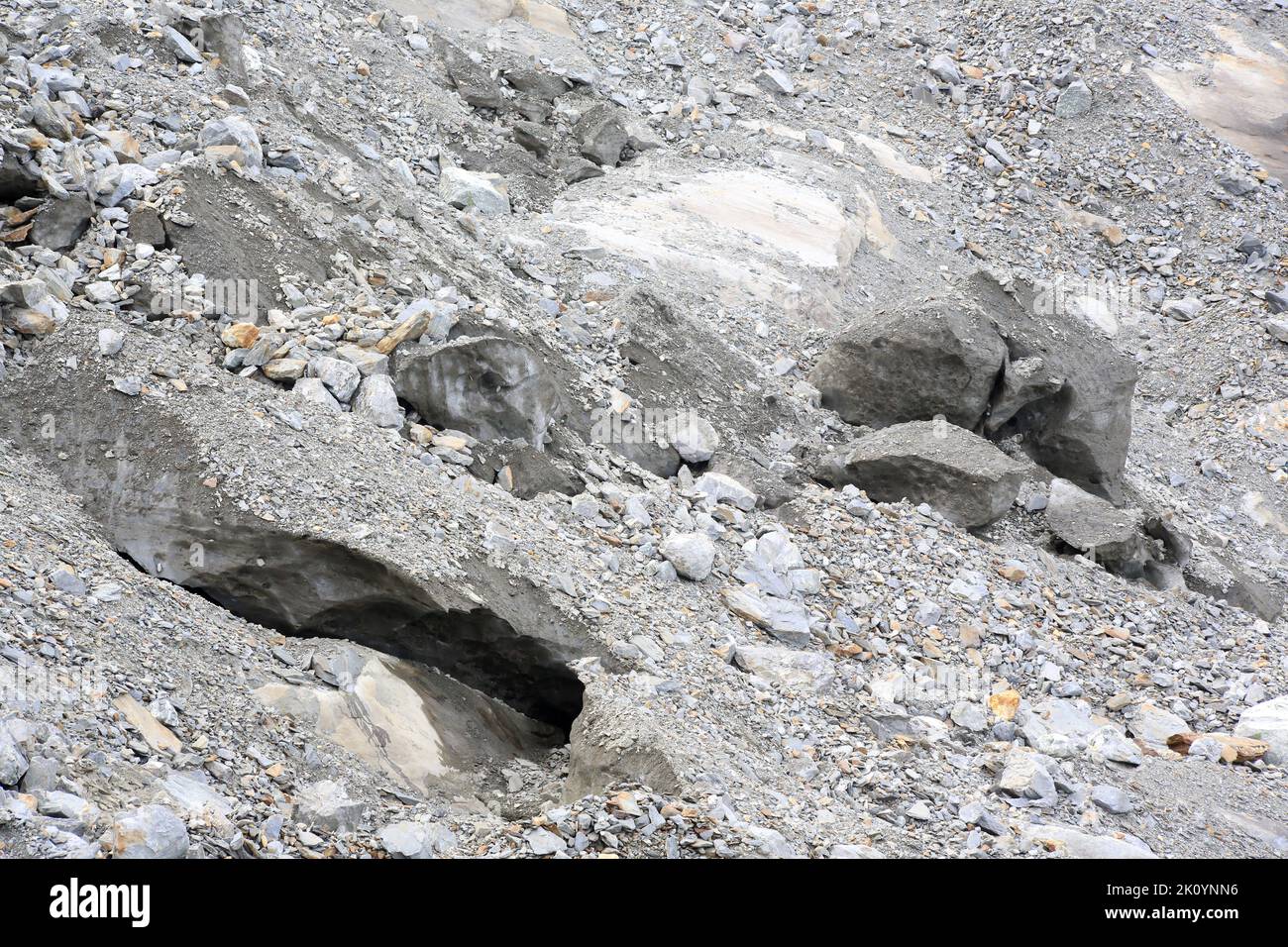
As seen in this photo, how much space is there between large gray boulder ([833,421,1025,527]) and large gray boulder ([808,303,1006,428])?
534 mm

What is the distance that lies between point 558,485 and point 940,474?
269 centimetres

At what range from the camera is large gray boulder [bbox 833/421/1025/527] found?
771 cm

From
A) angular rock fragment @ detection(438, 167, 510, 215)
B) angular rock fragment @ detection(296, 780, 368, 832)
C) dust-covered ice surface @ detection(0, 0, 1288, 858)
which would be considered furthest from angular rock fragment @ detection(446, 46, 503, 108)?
angular rock fragment @ detection(296, 780, 368, 832)

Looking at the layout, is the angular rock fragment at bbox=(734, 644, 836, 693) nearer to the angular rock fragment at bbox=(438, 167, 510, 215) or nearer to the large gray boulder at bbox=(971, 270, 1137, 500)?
the large gray boulder at bbox=(971, 270, 1137, 500)

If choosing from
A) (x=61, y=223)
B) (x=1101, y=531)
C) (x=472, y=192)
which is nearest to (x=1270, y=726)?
(x=1101, y=531)

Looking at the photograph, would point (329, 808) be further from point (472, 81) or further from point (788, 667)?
point (472, 81)

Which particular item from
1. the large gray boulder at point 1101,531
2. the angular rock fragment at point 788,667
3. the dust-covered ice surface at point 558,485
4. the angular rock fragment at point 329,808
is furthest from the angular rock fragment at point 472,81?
the angular rock fragment at point 329,808

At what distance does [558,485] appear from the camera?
6633 mm

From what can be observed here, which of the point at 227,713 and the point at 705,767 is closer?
the point at 227,713

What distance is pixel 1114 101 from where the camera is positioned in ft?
43.3

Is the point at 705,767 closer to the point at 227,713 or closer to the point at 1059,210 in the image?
the point at 227,713

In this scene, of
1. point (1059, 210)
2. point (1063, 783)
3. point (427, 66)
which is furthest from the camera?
point (1059, 210)

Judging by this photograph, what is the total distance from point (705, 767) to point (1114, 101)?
11.2 meters
